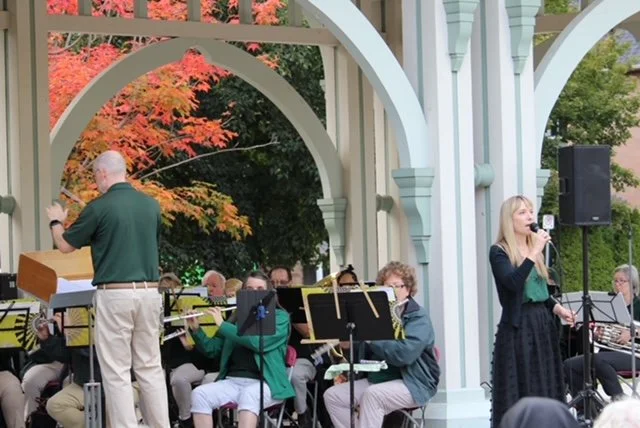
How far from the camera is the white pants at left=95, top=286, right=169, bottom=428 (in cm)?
994

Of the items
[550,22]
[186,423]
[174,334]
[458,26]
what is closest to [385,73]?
[458,26]

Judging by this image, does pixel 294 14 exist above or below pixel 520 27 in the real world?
above

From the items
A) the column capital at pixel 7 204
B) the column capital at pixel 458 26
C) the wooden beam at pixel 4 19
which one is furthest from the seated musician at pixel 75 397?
the wooden beam at pixel 4 19

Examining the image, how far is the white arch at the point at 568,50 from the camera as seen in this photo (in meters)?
13.5

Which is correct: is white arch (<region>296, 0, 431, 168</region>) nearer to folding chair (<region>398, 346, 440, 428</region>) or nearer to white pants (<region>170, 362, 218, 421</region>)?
folding chair (<region>398, 346, 440, 428</region>)

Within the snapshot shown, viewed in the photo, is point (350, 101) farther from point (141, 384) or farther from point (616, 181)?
point (616, 181)

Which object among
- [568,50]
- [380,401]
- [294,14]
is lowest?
[380,401]

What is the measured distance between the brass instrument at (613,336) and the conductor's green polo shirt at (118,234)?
4.70m

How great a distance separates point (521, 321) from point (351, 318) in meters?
1.09

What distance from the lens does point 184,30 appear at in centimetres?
1617

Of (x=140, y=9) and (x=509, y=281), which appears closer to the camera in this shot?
(x=509, y=281)

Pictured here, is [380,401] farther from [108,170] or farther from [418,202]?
[108,170]

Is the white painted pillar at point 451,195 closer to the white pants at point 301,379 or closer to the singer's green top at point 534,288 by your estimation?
the white pants at point 301,379

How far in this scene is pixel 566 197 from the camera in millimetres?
12039
